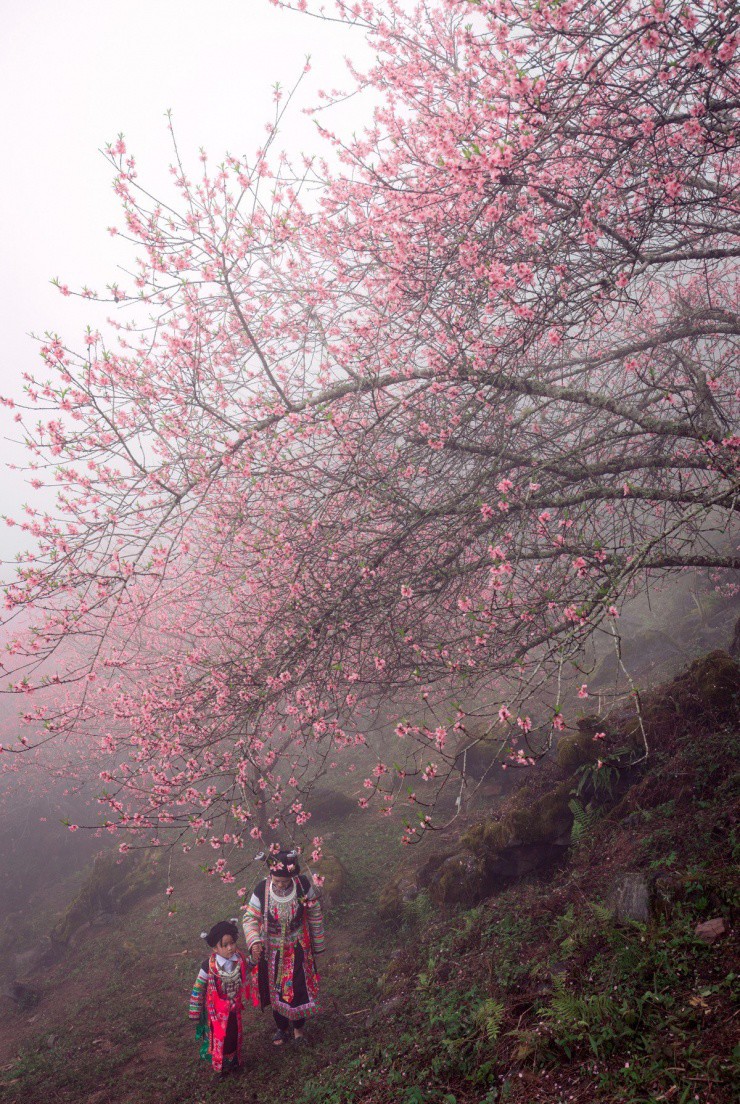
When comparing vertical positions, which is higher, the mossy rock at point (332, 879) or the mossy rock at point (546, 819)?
the mossy rock at point (546, 819)

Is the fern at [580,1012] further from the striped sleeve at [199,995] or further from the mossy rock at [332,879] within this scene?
the mossy rock at [332,879]

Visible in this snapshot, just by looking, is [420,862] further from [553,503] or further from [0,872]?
[0,872]

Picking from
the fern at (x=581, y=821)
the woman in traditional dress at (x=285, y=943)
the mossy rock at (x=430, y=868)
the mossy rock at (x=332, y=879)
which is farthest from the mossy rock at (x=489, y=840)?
the mossy rock at (x=332, y=879)

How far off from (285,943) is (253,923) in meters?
0.42

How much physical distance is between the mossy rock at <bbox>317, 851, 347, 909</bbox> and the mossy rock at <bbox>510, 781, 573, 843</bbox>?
4053mm

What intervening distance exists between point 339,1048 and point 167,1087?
2.02 meters

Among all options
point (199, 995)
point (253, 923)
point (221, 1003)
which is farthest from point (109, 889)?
point (253, 923)

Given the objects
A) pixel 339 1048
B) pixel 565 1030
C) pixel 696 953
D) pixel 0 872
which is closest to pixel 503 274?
pixel 696 953

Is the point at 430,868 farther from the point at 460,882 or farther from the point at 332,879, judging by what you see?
the point at 332,879

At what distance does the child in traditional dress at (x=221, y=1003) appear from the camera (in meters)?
5.59

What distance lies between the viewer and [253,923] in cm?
592

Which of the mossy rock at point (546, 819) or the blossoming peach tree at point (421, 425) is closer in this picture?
the blossoming peach tree at point (421, 425)

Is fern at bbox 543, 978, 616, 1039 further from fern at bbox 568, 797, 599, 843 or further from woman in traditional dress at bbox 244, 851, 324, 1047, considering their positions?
woman in traditional dress at bbox 244, 851, 324, 1047

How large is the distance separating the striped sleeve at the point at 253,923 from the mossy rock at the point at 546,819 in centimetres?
293
